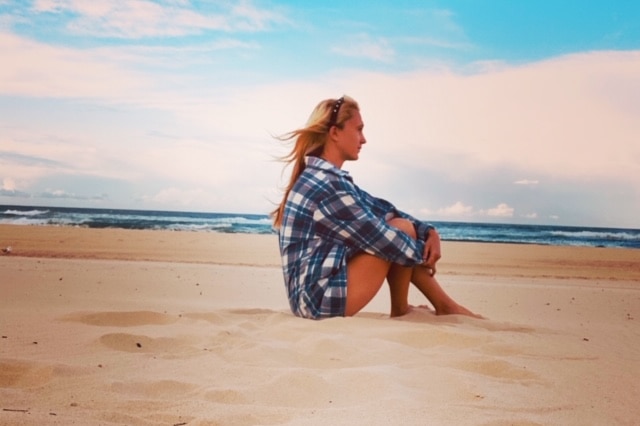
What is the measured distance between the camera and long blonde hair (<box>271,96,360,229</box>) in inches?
159

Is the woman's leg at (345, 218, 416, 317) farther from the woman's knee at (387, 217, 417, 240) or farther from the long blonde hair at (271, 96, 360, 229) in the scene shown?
the long blonde hair at (271, 96, 360, 229)

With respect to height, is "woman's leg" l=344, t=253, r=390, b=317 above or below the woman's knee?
below

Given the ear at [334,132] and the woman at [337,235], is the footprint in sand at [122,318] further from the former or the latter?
the ear at [334,132]

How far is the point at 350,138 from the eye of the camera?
404cm

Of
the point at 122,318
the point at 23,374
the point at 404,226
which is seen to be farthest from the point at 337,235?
the point at 23,374

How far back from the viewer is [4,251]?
11562mm

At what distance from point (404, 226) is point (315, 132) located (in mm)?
847

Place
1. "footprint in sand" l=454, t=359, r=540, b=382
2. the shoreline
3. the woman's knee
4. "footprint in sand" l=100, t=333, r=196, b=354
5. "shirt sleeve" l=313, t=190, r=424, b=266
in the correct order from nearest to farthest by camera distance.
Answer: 1. "footprint in sand" l=454, t=359, r=540, b=382
2. "footprint in sand" l=100, t=333, r=196, b=354
3. "shirt sleeve" l=313, t=190, r=424, b=266
4. the woman's knee
5. the shoreline

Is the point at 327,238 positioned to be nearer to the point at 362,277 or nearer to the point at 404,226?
the point at 362,277

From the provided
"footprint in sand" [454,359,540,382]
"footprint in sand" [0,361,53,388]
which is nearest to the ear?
"footprint in sand" [454,359,540,382]

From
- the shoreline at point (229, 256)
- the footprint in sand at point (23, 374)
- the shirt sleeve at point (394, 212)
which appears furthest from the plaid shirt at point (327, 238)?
the shoreline at point (229, 256)

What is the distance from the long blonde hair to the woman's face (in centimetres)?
3

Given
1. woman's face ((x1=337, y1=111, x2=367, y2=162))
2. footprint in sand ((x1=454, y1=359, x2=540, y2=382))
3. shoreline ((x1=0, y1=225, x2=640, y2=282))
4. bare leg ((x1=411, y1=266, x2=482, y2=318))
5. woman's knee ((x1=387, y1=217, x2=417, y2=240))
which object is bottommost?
shoreline ((x1=0, y1=225, x2=640, y2=282))

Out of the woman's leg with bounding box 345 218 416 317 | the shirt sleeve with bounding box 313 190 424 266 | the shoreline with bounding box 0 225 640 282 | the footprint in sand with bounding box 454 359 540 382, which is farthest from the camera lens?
the shoreline with bounding box 0 225 640 282
